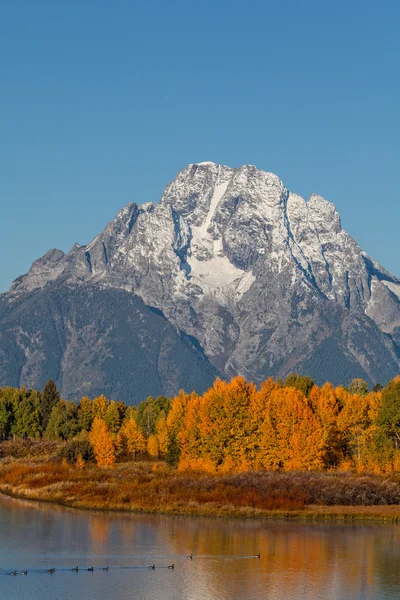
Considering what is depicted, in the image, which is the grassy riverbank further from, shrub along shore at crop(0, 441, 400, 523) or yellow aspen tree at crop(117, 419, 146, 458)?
yellow aspen tree at crop(117, 419, 146, 458)

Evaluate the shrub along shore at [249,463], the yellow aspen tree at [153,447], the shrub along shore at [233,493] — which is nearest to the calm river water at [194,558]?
the shrub along shore at [233,493]

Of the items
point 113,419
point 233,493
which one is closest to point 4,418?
point 113,419

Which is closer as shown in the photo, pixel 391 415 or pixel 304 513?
pixel 304 513

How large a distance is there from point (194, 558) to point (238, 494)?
1135 inches

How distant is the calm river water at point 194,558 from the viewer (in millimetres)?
60656

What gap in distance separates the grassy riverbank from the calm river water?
460 cm

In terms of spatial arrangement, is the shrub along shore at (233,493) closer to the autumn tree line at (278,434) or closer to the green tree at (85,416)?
the autumn tree line at (278,434)

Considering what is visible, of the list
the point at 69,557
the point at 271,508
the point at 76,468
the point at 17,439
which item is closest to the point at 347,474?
the point at 271,508

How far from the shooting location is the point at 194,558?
232 ft

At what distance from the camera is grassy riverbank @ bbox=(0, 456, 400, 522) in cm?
9400

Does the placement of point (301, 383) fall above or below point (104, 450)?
above

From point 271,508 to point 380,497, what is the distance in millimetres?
11967

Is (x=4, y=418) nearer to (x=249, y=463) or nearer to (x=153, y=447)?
(x=153, y=447)

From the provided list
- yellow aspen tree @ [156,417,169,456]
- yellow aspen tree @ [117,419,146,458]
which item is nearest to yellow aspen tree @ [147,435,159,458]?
yellow aspen tree @ [156,417,169,456]
